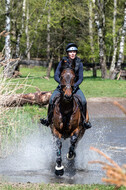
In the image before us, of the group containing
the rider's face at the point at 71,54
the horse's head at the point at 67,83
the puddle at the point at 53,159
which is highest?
the rider's face at the point at 71,54

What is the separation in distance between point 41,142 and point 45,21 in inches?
799

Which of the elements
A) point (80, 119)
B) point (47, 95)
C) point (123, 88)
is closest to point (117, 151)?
A: point (80, 119)

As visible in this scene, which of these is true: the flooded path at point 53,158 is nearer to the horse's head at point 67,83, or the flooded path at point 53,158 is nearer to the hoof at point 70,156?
the hoof at point 70,156

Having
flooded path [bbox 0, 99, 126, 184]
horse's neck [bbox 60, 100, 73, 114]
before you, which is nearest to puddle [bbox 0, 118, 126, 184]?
flooded path [bbox 0, 99, 126, 184]

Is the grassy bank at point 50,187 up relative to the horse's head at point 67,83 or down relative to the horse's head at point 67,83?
down

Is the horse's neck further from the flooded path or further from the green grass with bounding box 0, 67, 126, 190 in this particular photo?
the flooded path

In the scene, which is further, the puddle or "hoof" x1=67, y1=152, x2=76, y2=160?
"hoof" x1=67, y1=152, x2=76, y2=160

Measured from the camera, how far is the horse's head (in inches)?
263

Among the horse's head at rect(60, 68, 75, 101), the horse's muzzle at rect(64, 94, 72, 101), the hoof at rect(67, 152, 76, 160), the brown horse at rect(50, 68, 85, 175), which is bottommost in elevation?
the hoof at rect(67, 152, 76, 160)

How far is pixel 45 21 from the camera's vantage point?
29.1 metres

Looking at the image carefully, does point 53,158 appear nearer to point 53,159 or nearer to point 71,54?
point 53,159

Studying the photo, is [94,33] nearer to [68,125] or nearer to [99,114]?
[99,114]

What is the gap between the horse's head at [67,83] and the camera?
21.9 feet

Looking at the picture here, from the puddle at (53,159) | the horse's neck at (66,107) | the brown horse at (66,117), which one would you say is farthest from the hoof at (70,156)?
the horse's neck at (66,107)
